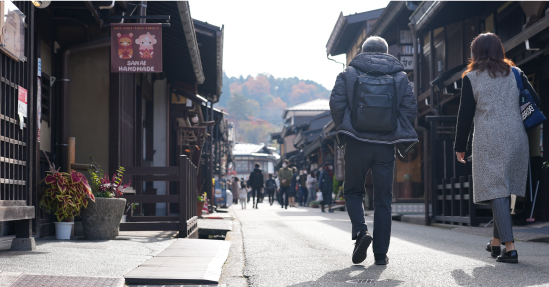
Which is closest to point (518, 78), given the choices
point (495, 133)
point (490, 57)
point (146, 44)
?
point (490, 57)

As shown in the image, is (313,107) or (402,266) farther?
(313,107)

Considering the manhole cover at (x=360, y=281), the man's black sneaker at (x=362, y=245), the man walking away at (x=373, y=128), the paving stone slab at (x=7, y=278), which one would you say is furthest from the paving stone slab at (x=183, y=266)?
the man walking away at (x=373, y=128)

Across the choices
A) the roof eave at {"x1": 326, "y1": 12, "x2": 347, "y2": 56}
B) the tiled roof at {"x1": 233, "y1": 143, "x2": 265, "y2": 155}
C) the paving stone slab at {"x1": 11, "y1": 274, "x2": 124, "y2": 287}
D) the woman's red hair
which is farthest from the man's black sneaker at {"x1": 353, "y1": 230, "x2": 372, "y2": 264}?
the tiled roof at {"x1": 233, "y1": 143, "x2": 265, "y2": 155}

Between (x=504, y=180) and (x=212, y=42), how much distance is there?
38.0 ft

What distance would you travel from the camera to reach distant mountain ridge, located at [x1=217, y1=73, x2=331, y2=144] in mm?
131375

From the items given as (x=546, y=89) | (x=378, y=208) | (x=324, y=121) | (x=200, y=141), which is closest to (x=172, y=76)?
(x=200, y=141)

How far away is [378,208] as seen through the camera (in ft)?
16.3

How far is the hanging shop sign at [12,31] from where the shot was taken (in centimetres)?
504

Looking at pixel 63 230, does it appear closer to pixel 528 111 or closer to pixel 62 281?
pixel 62 281

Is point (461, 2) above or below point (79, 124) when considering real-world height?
above

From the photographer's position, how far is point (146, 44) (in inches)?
323

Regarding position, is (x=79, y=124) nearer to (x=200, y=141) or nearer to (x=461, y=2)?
(x=461, y=2)

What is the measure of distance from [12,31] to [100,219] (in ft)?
8.21

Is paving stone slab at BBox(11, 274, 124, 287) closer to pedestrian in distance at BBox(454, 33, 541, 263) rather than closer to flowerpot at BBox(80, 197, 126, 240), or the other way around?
pedestrian in distance at BBox(454, 33, 541, 263)
